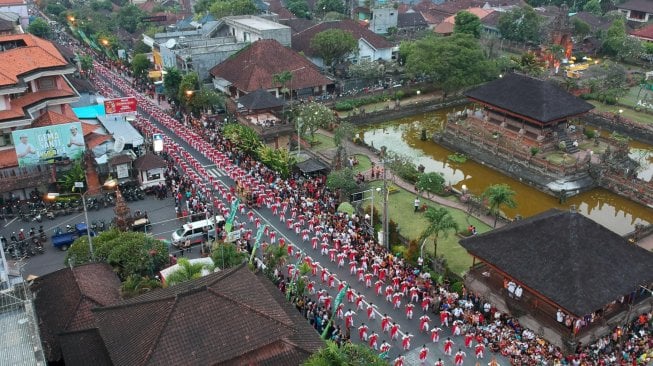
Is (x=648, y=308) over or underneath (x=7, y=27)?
underneath

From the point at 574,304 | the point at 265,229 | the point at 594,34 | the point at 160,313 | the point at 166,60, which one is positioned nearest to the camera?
the point at 160,313

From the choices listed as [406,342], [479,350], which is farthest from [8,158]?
[479,350]

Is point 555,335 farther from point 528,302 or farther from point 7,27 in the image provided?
point 7,27

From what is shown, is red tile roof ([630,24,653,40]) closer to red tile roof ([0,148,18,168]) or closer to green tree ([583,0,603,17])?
green tree ([583,0,603,17])

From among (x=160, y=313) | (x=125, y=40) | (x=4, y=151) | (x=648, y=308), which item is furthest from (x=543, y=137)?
(x=125, y=40)

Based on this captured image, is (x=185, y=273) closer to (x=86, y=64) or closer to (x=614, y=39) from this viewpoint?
(x=86, y=64)

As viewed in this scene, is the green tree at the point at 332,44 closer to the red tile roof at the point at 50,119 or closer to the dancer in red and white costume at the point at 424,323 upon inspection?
the red tile roof at the point at 50,119
